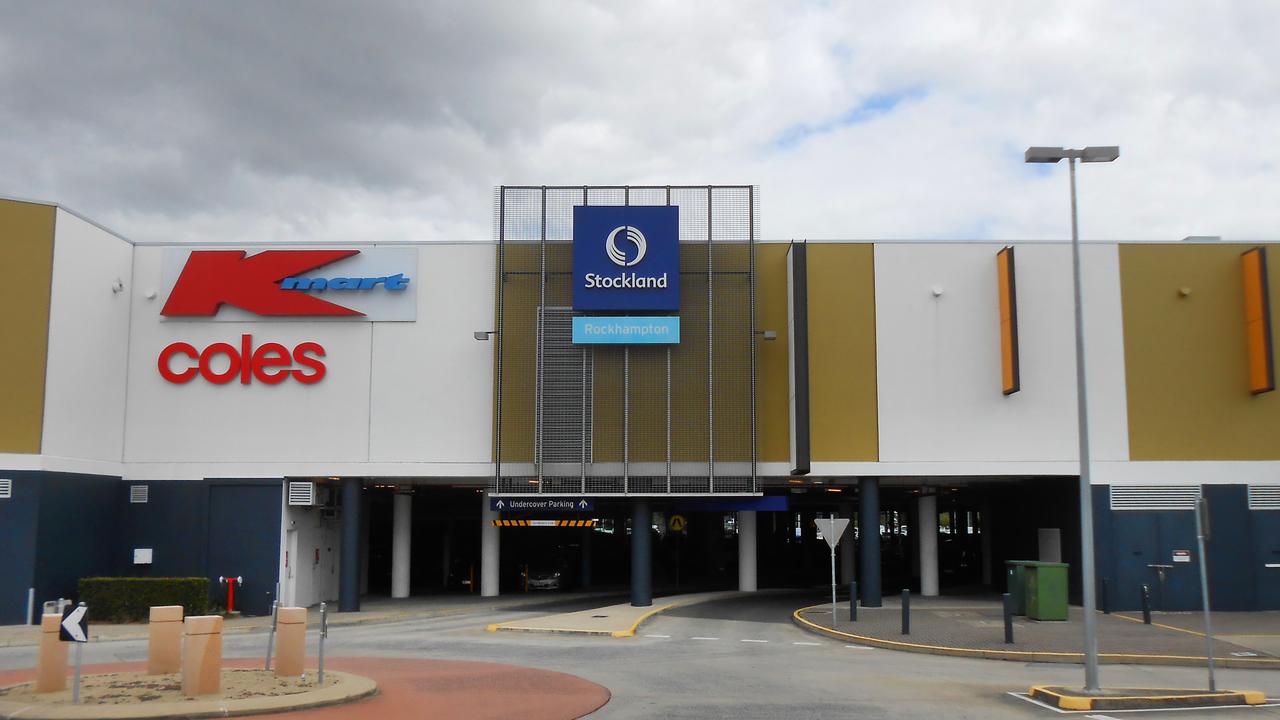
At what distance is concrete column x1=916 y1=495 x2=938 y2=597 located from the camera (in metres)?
35.2

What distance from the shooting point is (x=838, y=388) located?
1220 inches

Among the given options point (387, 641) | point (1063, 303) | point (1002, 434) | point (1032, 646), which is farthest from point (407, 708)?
point (1063, 303)

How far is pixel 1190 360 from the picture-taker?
30562 mm

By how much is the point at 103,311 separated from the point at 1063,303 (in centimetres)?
2655

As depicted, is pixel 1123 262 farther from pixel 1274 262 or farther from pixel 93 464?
pixel 93 464

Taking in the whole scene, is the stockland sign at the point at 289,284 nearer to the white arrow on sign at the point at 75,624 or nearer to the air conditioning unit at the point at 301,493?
the air conditioning unit at the point at 301,493

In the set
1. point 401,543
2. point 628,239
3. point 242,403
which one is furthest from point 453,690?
point 401,543

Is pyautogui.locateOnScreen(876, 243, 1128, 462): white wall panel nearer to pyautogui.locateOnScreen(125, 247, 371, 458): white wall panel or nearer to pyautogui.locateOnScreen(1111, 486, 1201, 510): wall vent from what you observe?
pyautogui.locateOnScreen(1111, 486, 1201, 510): wall vent

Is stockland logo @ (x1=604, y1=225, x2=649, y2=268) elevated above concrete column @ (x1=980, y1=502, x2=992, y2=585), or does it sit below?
above

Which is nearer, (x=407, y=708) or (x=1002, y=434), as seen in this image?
(x=407, y=708)

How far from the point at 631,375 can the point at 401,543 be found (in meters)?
10.4

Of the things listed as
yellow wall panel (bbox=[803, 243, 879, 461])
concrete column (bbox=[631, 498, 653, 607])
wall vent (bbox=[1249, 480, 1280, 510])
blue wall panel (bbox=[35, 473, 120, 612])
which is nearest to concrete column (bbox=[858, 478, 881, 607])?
yellow wall panel (bbox=[803, 243, 879, 461])

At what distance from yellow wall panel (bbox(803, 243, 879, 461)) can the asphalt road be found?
591 centimetres

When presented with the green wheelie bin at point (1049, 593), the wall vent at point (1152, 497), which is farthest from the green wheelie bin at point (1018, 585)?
the wall vent at point (1152, 497)
